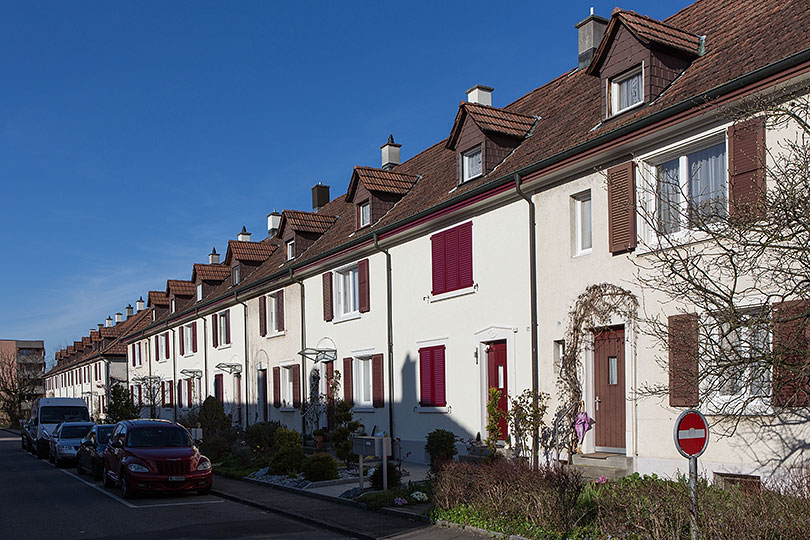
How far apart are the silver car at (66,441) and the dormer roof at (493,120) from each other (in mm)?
15605

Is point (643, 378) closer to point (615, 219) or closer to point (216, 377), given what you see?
point (615, 219)

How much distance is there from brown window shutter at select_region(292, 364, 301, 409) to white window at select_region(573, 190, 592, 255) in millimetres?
14790

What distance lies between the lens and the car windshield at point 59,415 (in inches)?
1258

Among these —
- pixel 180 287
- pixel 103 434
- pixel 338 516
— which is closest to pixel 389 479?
pixel 338 516

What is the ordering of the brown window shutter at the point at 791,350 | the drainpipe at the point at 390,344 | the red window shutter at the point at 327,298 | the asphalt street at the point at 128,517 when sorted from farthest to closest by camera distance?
the red window shutter at the point at 327,298 → the drainpipe at the point at 390,344 → the asphalt street at the point at 128,517 → the brown window shutter at the point at 791,350

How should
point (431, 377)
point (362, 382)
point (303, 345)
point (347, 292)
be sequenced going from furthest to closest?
point (303, 345) < point (347, 292) < point (362, 382) < point (431, 377)

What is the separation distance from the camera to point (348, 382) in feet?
77.1

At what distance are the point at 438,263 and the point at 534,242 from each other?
13.1 feet

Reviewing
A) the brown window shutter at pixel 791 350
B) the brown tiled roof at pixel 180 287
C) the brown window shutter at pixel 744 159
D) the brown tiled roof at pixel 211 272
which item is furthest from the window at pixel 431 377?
the brown tiled roof at pixel 180 287

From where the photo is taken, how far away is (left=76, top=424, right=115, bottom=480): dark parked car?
19797 millimetres

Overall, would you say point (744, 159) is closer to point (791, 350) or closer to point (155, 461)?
point (791, 350)

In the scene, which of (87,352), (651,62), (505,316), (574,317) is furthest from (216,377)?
(87,352)

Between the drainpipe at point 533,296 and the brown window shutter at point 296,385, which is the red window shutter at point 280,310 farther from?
the drainpipe at point 533,296

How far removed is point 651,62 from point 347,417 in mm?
11878
